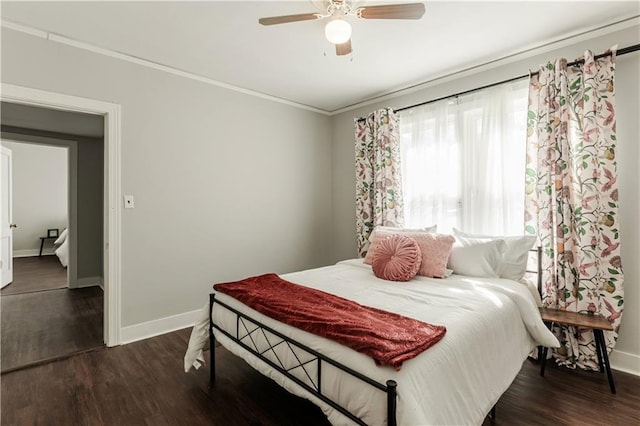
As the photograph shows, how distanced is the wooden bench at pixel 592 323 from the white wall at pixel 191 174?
284 cm

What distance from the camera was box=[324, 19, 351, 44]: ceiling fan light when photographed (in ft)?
6.41

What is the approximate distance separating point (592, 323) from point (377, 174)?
2.40 m

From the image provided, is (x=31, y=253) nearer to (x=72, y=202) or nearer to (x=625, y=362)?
(x=72, y=202)

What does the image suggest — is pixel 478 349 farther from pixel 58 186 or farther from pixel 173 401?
pixel 58 186

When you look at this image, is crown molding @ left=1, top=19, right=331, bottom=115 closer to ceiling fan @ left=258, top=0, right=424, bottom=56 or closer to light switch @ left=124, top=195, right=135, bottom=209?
light switch @ left=124, top=195, right=135, bottom=209

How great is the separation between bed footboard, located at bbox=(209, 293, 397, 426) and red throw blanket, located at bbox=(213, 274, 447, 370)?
0.08 meters

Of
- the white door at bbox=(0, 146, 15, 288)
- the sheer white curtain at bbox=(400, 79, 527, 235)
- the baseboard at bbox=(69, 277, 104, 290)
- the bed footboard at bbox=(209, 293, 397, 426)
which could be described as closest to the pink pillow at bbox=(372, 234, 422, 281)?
the sheer white curtain at bbox=(400, 79, 527, 235)

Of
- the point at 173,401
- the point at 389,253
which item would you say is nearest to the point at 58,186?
the point at 173,401

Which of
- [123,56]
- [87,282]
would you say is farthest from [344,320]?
[87,282]

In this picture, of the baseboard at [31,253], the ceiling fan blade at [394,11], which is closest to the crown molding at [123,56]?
the ceiling fan blade at [394,11]

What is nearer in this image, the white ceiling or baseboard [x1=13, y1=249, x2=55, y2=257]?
the white ceiling

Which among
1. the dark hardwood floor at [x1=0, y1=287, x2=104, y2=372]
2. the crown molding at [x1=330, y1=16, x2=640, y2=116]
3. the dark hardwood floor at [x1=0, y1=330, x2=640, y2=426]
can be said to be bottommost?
the dark hardwood floor at [x1=0, y1=330, x2=640, y2=426]

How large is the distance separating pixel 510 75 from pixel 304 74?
199 centimetres

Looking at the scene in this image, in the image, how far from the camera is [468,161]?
3.25 m
